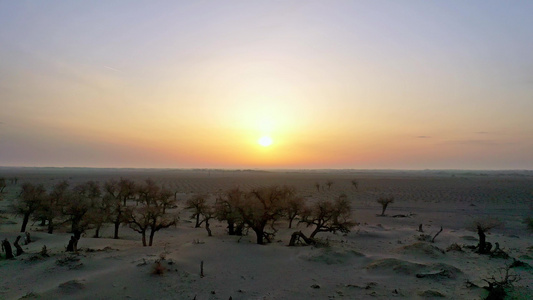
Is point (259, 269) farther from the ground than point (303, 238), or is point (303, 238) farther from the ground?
point (303, 238)

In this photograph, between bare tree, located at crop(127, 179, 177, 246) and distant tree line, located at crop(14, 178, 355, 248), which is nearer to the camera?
bare tree, located at crop(127, 179, 177, 246)

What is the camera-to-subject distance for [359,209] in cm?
5044

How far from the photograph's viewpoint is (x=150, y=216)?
2611 centimetres

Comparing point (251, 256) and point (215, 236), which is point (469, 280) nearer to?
point (251, 256)

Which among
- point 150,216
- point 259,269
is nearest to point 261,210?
point 259,269

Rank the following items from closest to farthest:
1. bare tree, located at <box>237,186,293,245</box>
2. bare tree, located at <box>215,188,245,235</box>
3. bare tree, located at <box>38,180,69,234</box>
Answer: bare tree, located at <box>237,186,293,245</box> < bare tree, located at <box>215,188,245,235</box> < bare tree, located at <box>38,180,69,234</box>

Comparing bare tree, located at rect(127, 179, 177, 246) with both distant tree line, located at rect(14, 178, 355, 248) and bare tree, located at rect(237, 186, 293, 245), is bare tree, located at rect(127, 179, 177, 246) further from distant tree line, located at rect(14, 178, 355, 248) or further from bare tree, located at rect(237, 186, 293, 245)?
bare tree, located at rect(237, 186, 293, 245)

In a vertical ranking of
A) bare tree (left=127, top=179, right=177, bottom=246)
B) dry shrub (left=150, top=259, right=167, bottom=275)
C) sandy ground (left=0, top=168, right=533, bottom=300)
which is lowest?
sandy ground (left=0, top=168, right=533, bottom=300)

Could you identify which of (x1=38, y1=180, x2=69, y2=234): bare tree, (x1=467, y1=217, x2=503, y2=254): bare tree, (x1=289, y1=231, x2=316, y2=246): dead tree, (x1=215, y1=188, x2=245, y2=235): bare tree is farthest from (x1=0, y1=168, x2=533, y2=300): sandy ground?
(x1=38, y1=180, x2=69, y2=234): bare tree

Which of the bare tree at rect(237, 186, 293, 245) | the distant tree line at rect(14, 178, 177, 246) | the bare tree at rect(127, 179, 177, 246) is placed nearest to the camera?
the bare tree at rect(127, 179, 177, 246)

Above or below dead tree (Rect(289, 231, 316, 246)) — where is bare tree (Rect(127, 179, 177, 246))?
above

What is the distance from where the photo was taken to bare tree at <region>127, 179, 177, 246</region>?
2598cm

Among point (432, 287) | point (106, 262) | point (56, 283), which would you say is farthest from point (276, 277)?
point (56, 283)

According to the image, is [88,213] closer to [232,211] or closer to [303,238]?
[232,211]
